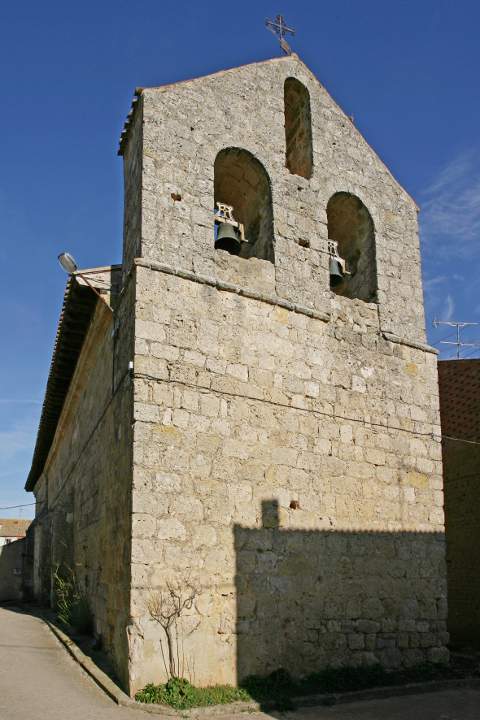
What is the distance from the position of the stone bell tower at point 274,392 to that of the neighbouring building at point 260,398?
21mm

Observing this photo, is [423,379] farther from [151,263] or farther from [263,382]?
[151,263]

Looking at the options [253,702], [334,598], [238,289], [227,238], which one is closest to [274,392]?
[238,289]

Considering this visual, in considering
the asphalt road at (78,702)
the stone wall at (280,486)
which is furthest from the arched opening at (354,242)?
the asphalt road at (78,702)

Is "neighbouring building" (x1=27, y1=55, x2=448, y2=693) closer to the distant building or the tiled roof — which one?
the tiled roof

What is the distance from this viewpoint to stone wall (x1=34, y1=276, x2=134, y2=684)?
6367 millimetres

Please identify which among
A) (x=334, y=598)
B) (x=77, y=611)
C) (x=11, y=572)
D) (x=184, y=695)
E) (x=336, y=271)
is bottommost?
(x=11, y=572)

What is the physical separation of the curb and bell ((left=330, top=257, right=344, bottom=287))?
15.6 feet

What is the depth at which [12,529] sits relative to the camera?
97.8 ft

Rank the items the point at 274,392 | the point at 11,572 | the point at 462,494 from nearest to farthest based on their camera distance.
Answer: the point at 274,392 → the point at 462,494 → the point at 11,572

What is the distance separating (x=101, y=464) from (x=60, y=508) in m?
5.68

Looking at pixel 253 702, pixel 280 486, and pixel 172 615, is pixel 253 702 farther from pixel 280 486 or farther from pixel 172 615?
pixel 280 486

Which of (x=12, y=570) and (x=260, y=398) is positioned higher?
(x=260, y=398)

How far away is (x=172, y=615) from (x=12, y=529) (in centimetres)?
2642

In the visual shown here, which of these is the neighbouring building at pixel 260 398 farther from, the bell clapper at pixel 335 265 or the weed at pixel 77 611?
the weed at pixel 77 611
